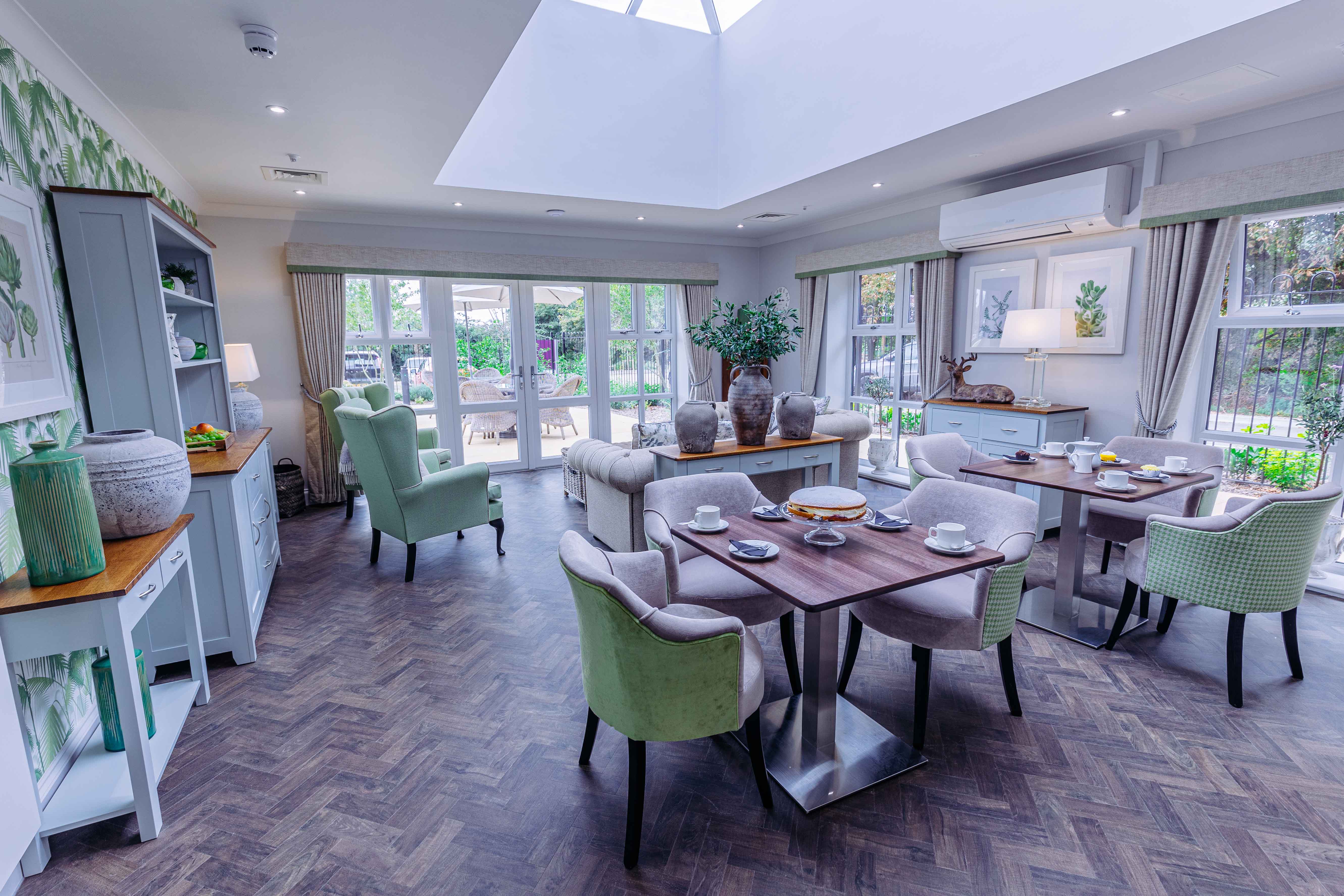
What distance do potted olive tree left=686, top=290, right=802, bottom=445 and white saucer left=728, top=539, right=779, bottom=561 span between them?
1.49 meters

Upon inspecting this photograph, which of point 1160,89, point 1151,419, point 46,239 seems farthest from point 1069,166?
point 46,239

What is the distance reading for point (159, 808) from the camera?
1.94m

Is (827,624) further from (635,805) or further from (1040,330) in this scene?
(1040,330)

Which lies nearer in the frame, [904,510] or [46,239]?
[46,239]

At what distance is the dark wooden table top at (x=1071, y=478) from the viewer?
9.26ft

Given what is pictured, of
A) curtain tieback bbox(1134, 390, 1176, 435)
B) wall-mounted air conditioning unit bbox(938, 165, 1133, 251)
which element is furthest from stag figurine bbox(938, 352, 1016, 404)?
wall-mounted air conditioning unit bbox(938, 165, 1133, 251)

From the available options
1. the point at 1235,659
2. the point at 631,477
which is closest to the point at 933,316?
the point at 631,477

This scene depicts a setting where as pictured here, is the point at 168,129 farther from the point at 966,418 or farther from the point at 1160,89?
the point at 966,418

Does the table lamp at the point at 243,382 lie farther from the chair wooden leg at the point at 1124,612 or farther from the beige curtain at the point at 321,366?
the chair wooden leg at the point at 1124,612

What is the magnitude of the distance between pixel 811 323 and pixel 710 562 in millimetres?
5116

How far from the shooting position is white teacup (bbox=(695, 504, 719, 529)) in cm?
234

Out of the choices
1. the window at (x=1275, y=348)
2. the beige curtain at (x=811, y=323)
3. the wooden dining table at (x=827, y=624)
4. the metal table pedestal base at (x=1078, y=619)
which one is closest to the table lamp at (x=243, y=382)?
the wooden dining table at (x=827, y=624)

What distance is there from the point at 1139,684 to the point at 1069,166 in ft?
12.3

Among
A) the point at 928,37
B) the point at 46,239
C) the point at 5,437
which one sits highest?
the point at 928,37
